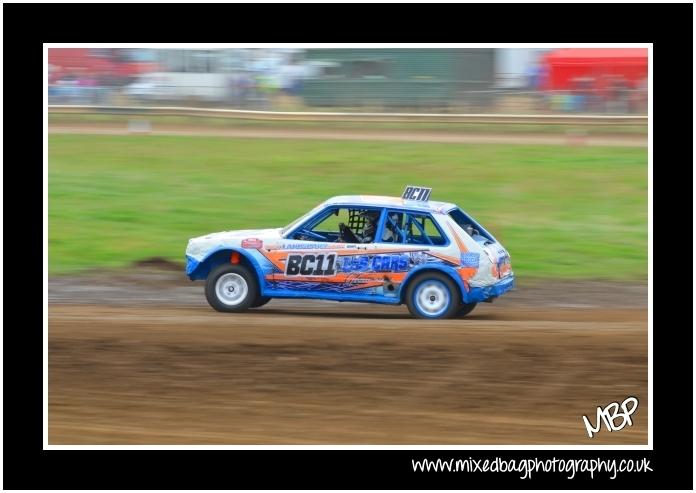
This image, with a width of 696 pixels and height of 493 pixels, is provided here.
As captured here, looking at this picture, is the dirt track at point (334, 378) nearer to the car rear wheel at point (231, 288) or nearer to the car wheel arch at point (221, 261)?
the car rear wheel at point (231, 288)

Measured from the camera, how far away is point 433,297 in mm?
11805

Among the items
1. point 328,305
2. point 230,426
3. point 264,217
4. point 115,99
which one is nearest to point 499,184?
point 264,217

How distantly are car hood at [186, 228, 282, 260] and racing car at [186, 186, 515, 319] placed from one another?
1cm

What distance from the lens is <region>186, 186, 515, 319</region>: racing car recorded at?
1166cm

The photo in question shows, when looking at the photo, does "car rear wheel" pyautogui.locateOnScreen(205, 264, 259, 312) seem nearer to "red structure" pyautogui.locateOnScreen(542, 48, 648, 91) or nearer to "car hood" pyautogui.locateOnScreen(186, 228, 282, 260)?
"car hood" pyautogui.locateOnScreen(186, 228, 282, 260)

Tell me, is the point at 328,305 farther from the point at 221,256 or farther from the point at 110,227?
the point at 110,227

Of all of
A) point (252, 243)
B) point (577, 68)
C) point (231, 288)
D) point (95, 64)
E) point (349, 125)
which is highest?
point (95, 64)

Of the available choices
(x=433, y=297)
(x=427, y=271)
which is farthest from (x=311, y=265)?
(x=433, y=297)

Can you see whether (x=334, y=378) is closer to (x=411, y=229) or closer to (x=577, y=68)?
(x=411, y=229)

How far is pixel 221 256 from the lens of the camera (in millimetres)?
12078

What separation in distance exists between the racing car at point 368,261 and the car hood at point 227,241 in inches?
0.5

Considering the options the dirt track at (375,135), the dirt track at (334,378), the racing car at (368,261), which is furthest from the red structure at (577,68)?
the racing car at (368,261)

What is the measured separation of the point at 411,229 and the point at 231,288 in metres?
2.44

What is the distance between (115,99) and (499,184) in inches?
388
